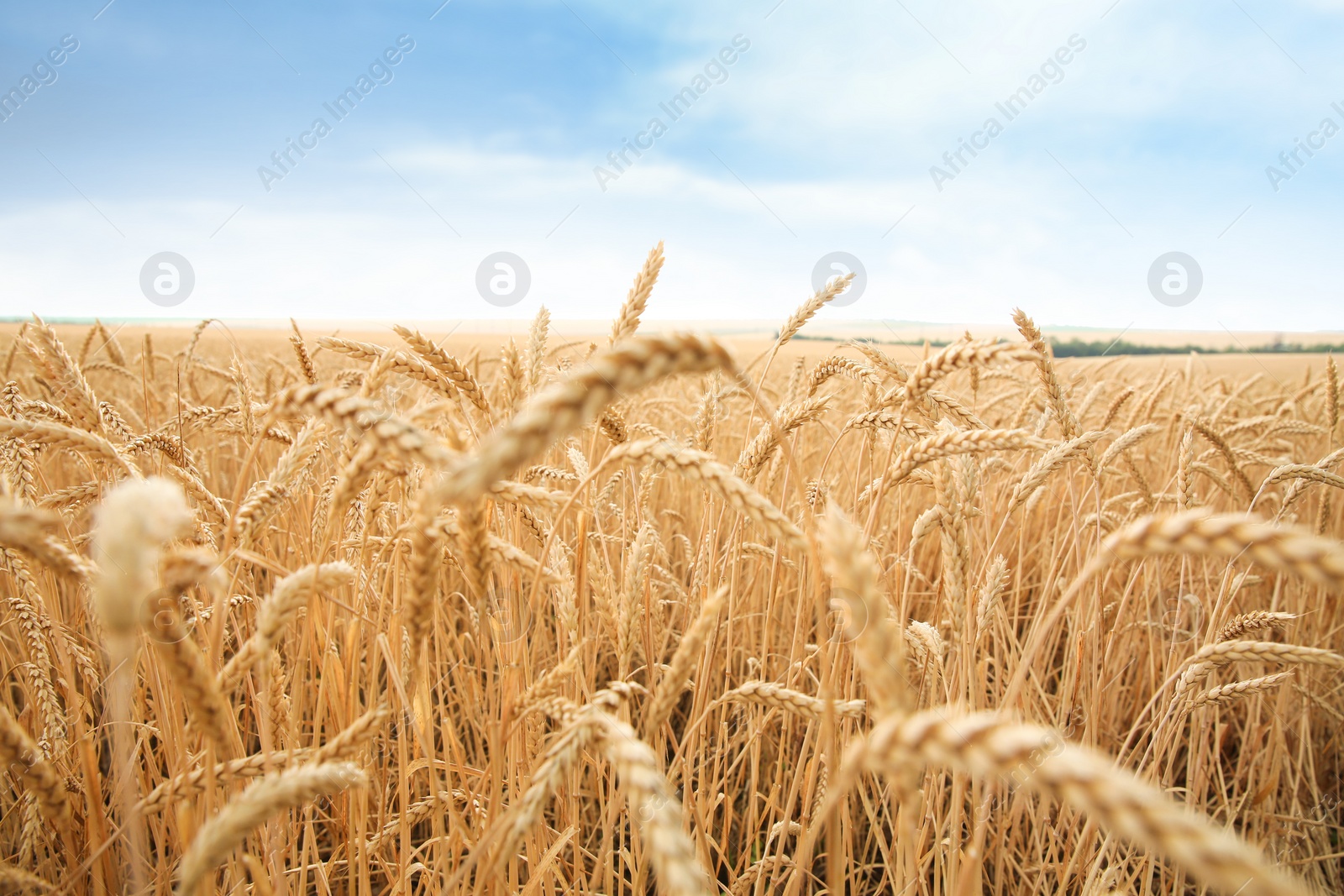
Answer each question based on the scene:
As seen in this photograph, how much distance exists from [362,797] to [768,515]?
844mm

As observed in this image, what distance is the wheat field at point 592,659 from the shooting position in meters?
0.54

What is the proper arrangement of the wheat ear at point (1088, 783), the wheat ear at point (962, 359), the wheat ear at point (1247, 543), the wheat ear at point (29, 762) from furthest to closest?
1. the wheat ear at point (962, 359)
2. the wheat ear at point (29, 762)
3. the wheat ear at point (1247, 543)
4. the wheat ear at point (1088, 783)

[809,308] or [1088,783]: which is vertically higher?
[809,308]

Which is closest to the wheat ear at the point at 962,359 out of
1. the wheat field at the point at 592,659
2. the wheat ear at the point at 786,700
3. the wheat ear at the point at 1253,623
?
the wheat field at the point at 592,659

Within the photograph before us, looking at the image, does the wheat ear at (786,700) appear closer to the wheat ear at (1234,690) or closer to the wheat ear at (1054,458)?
the wheat ear at (1054,458)

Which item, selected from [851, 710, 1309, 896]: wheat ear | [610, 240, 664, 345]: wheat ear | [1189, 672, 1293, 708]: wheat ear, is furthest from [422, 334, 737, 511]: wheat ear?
[1189, 672, 1293, 708]: wheat ear

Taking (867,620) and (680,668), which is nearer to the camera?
(867,620)

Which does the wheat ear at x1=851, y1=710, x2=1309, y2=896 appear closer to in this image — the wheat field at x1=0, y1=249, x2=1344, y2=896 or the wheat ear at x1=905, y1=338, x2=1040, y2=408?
the wheat field at x1=0, y1=249, x2=1344, y2=896

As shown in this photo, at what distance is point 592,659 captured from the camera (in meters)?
1.79

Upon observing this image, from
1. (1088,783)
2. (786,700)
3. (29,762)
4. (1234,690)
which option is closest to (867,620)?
(1088,783)

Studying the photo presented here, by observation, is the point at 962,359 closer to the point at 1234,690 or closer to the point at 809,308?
the point at 809,308

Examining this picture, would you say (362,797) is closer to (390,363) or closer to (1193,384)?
(390,363)

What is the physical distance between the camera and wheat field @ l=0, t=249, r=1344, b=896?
Answer: 1.77ft

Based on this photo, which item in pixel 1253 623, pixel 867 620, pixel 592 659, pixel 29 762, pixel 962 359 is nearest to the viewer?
pixel 867 620
